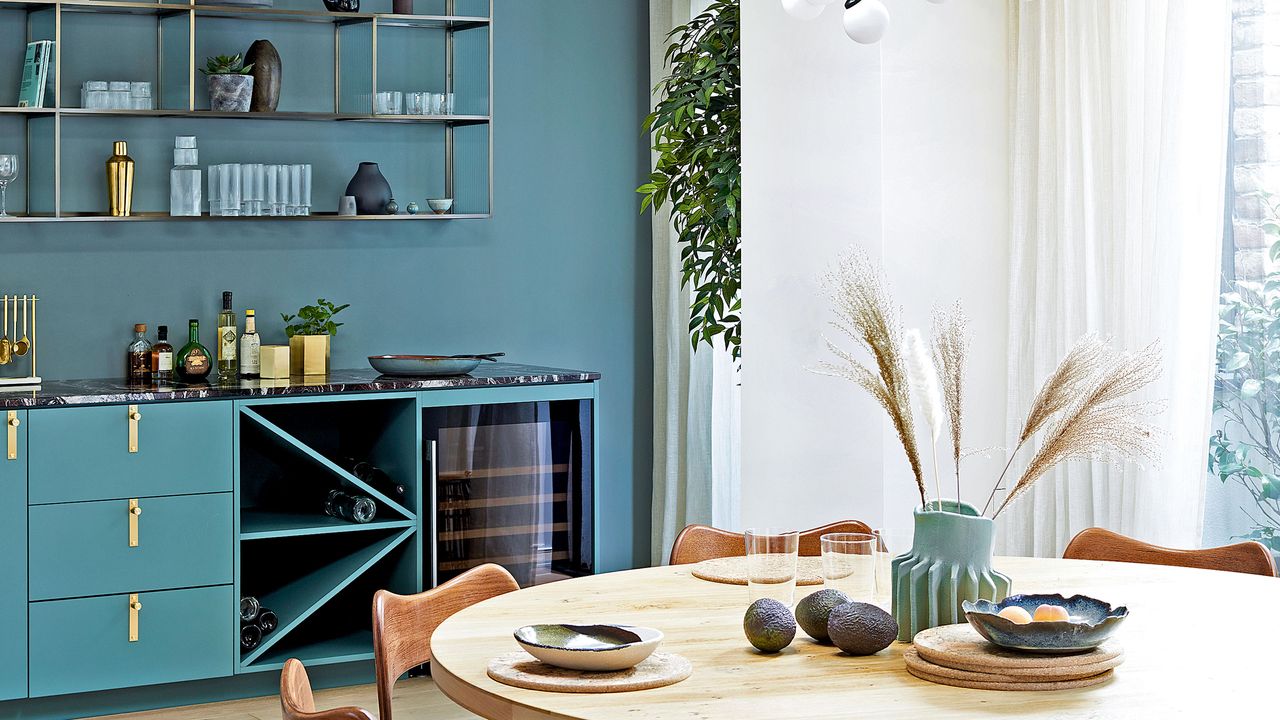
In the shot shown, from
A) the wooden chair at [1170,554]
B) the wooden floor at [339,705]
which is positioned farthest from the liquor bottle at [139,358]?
the wooden chair at [1170,554]

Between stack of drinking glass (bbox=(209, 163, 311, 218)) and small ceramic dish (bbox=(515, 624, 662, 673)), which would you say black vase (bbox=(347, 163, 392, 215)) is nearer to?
stack of drinking glass (bbox=(209, 163, 311, 218))

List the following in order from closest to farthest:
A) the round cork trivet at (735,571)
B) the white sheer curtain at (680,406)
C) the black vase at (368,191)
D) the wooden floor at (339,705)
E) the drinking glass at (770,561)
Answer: the drinking glass at (770,561), the round cork trivet at (735,571), the wooden floor at (339,705), the black vase at (368,191), the white sheer curtain at (680,406)

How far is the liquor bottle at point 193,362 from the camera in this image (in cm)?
414

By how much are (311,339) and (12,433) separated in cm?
99

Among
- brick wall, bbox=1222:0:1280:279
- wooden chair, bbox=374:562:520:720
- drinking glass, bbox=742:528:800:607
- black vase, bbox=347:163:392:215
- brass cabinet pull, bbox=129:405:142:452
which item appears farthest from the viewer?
black vase, bbox=347:163:392:215

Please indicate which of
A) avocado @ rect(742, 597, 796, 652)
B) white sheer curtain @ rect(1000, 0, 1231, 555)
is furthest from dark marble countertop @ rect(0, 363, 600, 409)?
avocado @ rect(742, 597, 796, 652)

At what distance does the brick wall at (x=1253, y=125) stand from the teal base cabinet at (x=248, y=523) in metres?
1.99

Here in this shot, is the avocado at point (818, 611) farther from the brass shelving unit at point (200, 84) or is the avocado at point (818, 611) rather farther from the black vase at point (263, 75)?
the black vase at point (263, 75)

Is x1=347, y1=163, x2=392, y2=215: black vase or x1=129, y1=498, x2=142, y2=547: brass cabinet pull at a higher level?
x1=347, y1=163, x2=392, y2=215: black vase

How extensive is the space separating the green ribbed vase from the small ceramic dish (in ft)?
1.31

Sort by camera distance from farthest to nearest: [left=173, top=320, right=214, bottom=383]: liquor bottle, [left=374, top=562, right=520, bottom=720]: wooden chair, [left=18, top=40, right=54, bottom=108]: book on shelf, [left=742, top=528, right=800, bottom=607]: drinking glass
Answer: [left=173, top=320, right=214, bottom=383]: liquor bottle → [left=18, top=40, right=54, bottom=108]: book on shelf → [left=374, top=562, right=520, bottom=720]: wooden chair → [left=742, top=528, right=800, bottom=607]: drinking glass

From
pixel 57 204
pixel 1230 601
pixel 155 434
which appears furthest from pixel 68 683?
pixel 1230 601

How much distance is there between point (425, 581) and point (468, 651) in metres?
2.24

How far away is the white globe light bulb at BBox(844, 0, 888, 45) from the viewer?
239 cm
